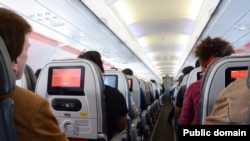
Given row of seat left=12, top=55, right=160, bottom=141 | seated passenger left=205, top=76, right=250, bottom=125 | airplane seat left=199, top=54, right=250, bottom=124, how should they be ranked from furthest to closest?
1. row of seat left=12, top=55, right=160, bottom=141
2. airplane seat left=199, top=54, right=250, bottom=124
3. seated passenger left=205, top=76, right=250, bottom=125

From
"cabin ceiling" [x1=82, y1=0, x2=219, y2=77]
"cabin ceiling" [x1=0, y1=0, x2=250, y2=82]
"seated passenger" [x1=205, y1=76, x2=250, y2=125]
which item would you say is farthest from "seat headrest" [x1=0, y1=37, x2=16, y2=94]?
"cabin ceiling" [x1=82, y1=0, x2=219, y2=77]

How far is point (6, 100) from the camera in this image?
1.03 m

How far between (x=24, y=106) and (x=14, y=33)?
0.30m

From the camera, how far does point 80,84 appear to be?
2.42 meters

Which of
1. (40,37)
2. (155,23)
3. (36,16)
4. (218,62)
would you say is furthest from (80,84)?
(155,23)

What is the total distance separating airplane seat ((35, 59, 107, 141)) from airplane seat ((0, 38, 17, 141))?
1338 mm

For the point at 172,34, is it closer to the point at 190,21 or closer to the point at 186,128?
the point at 190,21

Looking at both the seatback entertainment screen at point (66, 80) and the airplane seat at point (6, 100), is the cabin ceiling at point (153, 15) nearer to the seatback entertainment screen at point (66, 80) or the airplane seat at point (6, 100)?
the seatback entertainment screen at point (66, 80)

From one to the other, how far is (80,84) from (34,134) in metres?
1.33

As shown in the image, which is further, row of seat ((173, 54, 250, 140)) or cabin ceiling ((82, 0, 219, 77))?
cabin ceiling ((82, 0, 219, 77))

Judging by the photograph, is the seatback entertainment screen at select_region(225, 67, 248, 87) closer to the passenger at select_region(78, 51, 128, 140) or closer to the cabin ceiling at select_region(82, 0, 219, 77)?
the passenger at select_region(78, 51, 128, 140)

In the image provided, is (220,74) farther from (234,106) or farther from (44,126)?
(44,126)

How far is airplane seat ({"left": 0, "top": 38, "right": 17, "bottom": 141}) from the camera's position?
969 mm

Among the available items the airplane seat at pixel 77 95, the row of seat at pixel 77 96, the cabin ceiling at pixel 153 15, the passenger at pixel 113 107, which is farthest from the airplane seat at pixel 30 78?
the cabin ceiling at pixel 153 15
